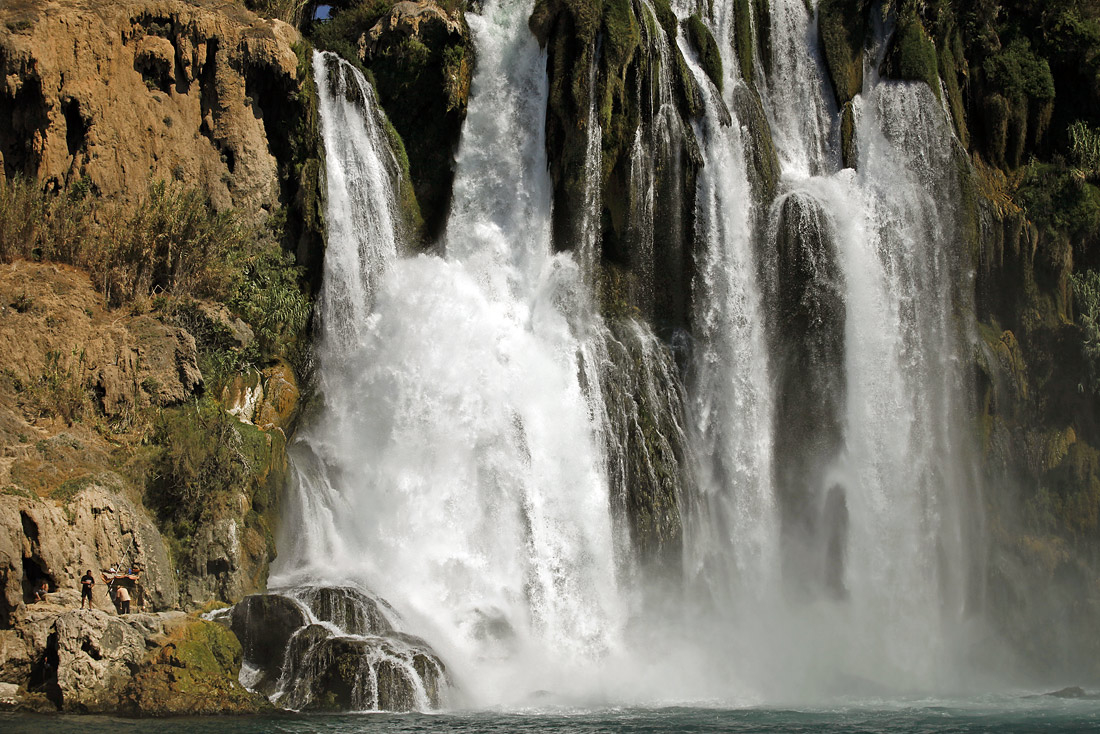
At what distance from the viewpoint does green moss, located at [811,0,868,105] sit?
31047 mm

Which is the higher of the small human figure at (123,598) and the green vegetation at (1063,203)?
the green vegetation at (1063,203)

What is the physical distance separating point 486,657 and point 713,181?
13287 millimetres

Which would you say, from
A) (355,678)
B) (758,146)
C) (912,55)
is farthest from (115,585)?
(912,55)

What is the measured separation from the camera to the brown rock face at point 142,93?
891 inches

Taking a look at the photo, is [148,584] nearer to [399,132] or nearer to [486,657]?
[486,657]

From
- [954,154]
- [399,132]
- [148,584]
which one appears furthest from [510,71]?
[148,584]

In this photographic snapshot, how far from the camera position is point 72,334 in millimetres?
19891

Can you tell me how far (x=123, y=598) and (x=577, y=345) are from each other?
12.5 m

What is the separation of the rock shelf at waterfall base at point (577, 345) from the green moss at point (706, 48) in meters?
0.10

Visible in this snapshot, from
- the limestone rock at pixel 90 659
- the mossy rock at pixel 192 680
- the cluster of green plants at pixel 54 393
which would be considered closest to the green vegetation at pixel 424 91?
the cluster of green plants at pixel 54 393

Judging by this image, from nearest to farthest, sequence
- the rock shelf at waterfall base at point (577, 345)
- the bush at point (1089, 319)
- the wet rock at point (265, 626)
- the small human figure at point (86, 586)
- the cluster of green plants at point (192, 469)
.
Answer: the small human figure at point (86, 586)
the wet rock at point (265, 626)
the cluster of green plants at point (192, 469)
the rock shelf at waterfall base at point (577, 345)
the bush at point (1089, 319)

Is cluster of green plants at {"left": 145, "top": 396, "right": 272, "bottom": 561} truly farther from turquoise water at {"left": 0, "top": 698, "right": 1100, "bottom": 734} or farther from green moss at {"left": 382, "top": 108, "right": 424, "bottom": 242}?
green moss at {"left": 382, "top": 108, "right": 424, "bottom": 242}

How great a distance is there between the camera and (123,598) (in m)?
17.1

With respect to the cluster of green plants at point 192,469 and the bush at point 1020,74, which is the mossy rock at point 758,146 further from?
the cluster of green plants at point 192,469
